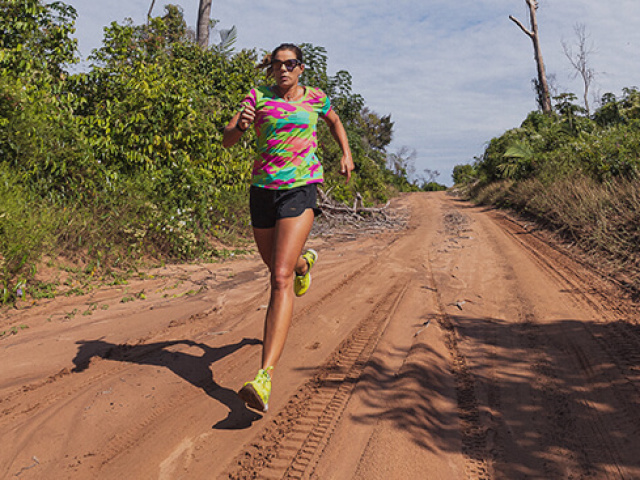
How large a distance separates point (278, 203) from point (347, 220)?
9.81m

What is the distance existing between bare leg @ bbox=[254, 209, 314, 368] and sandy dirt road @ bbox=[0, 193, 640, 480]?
372 millimetres

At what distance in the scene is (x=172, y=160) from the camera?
25.5ft

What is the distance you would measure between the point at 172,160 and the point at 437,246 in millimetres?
4785

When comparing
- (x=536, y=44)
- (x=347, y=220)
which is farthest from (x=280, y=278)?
(x=536, y=44)

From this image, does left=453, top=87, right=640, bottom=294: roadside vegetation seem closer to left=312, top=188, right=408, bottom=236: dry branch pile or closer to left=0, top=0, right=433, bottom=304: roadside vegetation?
left=312, top=188, right=408, bottom=236: dry branch pile

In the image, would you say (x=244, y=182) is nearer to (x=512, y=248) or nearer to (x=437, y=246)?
(x=437, y=246)

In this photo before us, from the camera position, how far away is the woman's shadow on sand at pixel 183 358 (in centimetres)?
289

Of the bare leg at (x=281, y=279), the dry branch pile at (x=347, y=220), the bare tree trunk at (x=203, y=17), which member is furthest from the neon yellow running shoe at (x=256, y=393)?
the bare tree trunk at (x=203, y=17)

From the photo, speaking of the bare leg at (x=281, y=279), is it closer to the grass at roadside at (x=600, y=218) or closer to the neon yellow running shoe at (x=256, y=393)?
the neon yellow running shoe at (x=256, y=393)

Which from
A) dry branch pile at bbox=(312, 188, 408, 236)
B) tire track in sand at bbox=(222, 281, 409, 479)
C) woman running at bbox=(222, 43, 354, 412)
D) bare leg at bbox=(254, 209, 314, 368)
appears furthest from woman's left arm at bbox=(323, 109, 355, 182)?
dry branch pile at bbox=(312, 188, 408, 236)

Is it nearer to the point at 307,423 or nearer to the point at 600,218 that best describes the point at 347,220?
the point at 600,218

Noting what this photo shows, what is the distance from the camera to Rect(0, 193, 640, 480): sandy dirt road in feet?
7.26

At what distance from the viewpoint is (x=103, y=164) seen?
7047 millimetres

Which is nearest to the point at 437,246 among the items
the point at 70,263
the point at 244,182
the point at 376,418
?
the point at 244,182
